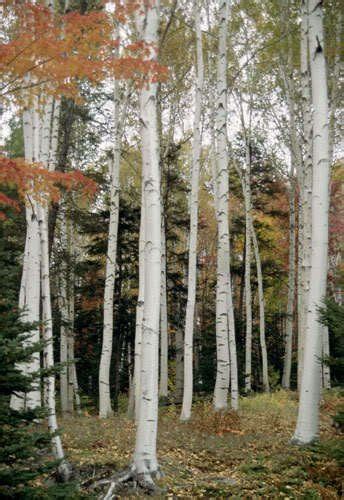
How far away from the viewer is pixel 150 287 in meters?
5.39

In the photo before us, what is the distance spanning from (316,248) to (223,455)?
339 centimetres

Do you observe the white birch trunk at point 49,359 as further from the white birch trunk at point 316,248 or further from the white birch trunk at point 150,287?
the white birch trunk at point 316,248

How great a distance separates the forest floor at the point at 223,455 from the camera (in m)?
4.72

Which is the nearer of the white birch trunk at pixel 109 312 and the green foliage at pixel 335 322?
the green foliage at pixel 335 322

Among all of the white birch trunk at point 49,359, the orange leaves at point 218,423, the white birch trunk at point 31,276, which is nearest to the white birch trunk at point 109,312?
the orange leaves at point 218,423

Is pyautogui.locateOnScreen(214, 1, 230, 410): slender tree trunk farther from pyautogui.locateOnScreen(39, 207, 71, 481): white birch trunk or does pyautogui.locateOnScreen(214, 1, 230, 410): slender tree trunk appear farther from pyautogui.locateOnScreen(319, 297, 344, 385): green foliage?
pyautogui.locateOnScreen(39, 207, 71, 481): white birch trunk

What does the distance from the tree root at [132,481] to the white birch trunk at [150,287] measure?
1cm

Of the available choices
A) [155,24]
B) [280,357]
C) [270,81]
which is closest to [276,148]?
[270,81]

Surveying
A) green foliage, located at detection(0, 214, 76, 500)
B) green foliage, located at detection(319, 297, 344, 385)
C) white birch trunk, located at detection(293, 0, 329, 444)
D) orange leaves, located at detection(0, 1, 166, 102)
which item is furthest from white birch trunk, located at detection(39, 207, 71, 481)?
green foliage, located at detection(319, 297, 344, 385)

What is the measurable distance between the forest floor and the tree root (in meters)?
0.10

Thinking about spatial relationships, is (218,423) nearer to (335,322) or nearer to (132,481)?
(132,481)

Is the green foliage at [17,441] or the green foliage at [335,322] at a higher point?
the green foliage at [335,322]

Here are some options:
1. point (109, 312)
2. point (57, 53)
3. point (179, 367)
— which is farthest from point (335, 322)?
point (179, 367)

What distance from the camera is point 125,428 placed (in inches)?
316
